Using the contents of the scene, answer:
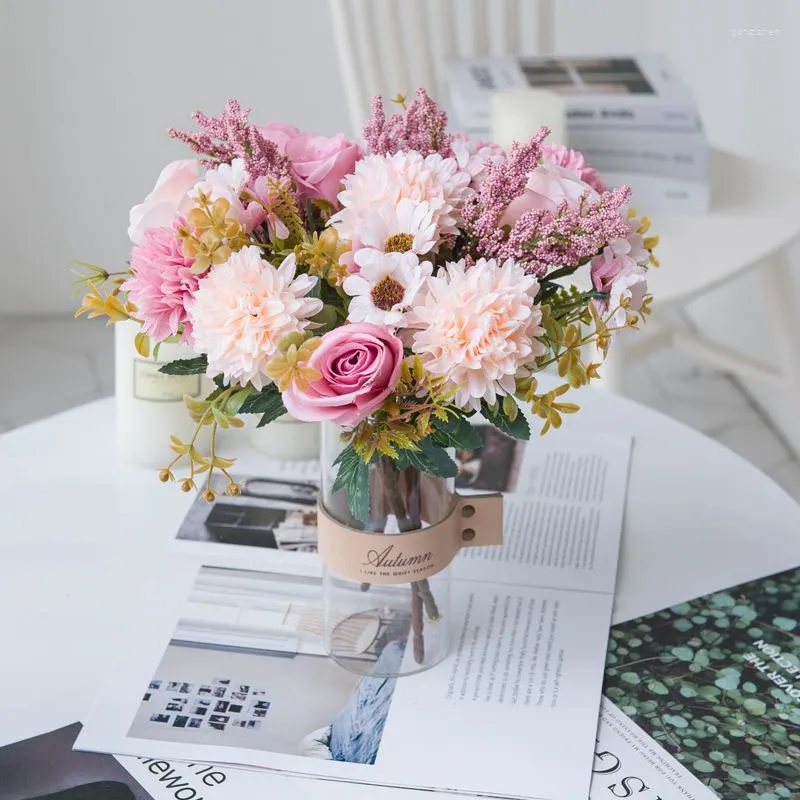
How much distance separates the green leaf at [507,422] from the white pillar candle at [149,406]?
402 mm

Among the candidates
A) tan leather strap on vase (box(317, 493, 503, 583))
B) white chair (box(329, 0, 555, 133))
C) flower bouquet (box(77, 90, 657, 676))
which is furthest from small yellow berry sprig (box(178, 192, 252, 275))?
white chair (box(329, 0, 555, 133))

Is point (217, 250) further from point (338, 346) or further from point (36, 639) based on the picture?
point (36, 639)

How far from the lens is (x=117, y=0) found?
216cm

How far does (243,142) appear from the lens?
2.24ft

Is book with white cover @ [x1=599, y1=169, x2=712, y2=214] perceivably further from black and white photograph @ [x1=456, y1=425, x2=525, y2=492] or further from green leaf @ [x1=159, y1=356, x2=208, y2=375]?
green leaf @ [x1=159, y1=356, x2=208, y2=375]

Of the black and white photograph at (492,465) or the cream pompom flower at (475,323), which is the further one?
the black and white photograph at (492,465)

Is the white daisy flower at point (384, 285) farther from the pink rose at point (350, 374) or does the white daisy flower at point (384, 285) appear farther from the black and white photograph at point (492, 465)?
the black and white photograph at point (492, 465)

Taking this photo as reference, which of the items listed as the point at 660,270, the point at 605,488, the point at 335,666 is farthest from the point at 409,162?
the point at 660,270

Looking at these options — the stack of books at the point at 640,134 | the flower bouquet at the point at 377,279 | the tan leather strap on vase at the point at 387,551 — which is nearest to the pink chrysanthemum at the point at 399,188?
the flower bouquet at the point at 377,279

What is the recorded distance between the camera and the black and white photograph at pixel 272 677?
75 cm

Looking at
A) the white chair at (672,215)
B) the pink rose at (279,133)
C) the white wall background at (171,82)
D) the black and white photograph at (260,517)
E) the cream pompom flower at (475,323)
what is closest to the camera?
the cream pompom flower at (475,323)

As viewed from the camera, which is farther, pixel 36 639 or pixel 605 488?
→ pixel 605 488

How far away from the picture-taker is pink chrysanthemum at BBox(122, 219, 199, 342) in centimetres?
66

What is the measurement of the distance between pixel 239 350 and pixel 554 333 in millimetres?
185
